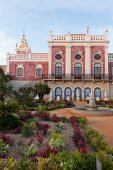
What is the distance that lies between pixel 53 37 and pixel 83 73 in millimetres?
6811

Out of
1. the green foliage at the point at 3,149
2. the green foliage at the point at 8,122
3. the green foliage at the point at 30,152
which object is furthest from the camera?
the green foliage at the point at 8,122

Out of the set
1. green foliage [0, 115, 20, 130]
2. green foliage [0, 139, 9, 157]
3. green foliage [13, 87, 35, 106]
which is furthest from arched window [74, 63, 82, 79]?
green foliage [0, 139, 9, 157]

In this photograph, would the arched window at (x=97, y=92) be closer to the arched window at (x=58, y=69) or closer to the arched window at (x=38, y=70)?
the arched window at (x=58, y=69)

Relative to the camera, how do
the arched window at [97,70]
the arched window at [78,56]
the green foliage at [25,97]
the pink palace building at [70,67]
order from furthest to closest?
the arched window at [78,56] < the arched window at [97,70] < the pink palace building at [70,67] < the green foliage at [25,97]

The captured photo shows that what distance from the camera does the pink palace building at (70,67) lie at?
51219 mm

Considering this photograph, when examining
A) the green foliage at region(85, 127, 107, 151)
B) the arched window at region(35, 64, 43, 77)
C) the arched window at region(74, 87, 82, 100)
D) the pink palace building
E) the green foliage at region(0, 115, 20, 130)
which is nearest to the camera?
the green foliage at region(85, 127, 107, 151)

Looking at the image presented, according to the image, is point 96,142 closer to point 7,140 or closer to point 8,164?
point 7,140

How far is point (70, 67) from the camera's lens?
52.2m

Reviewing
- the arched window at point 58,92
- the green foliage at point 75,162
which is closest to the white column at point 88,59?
the arched window at point 58,92

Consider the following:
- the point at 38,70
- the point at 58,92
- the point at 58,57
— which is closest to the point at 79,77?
the point at 58,92

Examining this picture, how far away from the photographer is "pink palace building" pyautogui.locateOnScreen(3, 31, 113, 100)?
168 ft

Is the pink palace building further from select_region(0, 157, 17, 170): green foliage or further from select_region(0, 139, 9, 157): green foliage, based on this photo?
select_region(0, 157, 17, 170): green foliage

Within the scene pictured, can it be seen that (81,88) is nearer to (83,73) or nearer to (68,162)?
(83,73)

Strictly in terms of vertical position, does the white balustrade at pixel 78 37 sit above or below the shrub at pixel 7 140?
above
